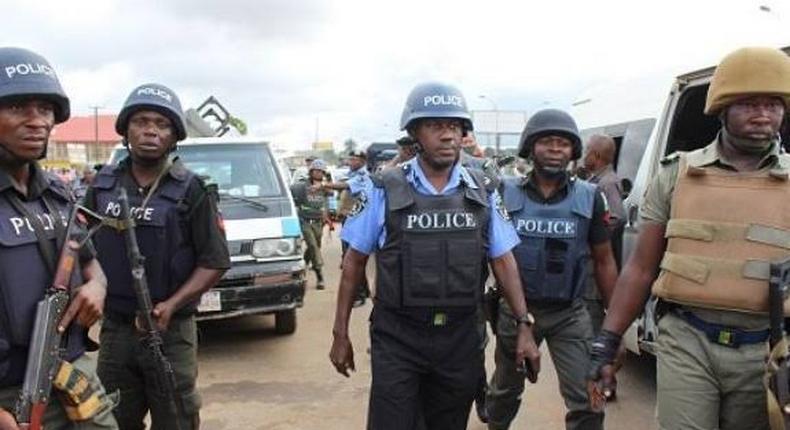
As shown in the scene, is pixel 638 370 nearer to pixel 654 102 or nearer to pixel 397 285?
pixel 654 102

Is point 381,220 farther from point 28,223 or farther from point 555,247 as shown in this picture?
point 28,223

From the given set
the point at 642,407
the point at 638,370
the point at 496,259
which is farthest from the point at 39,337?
the point at 638,370

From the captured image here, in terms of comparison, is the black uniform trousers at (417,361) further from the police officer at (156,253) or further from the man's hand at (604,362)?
the police officer at (156,253)

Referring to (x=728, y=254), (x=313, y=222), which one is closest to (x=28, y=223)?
(x=728, y=254)

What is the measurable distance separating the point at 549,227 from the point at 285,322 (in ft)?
12.3

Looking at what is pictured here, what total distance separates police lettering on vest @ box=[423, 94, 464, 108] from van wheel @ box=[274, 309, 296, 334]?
13.3 feet

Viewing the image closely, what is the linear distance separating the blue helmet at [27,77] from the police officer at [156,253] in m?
0.92

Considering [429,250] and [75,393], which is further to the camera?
[429,250]

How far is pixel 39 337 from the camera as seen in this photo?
7.32 feet

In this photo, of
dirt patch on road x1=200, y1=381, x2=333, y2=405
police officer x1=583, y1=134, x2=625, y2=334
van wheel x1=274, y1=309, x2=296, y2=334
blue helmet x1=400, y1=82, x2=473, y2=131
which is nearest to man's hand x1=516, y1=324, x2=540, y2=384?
blue helmet x1=400, y1=82, x2=473, y2=131

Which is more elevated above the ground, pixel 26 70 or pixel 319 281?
pixel 26 70

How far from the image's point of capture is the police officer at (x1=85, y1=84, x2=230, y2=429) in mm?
3311

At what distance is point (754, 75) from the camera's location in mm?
2676

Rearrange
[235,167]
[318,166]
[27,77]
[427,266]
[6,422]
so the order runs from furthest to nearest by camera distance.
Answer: [318,166], [235,167], [427,266], [27,77], [6,422]
